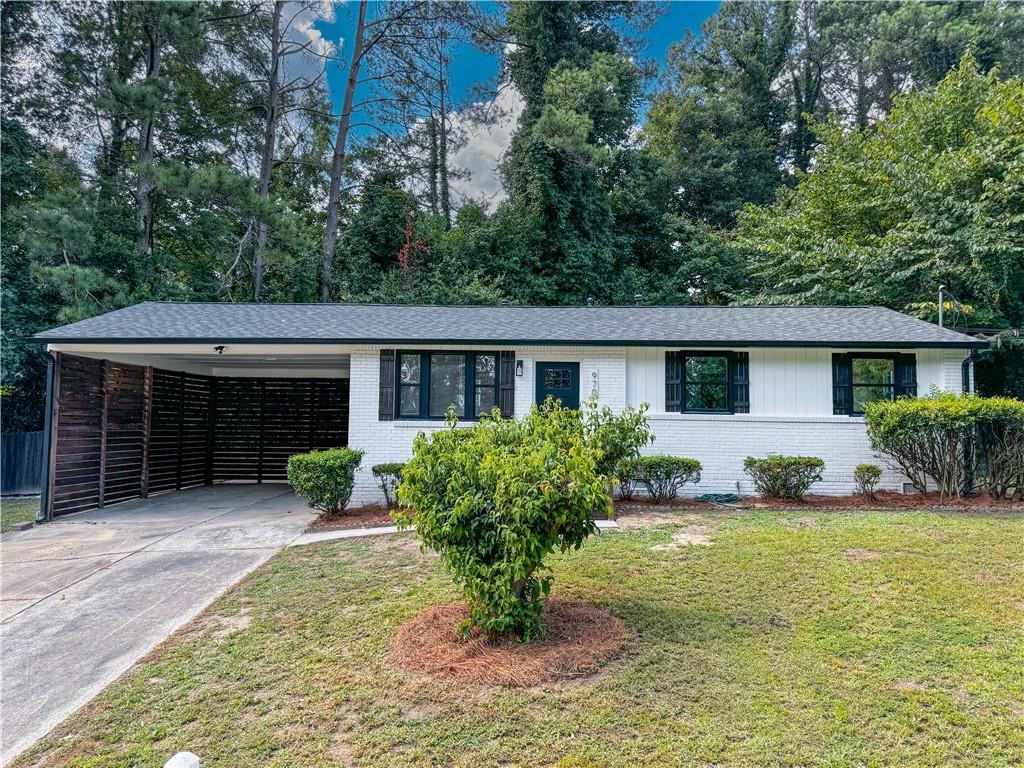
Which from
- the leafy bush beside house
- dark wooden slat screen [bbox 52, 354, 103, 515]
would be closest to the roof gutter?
dark wooden slat screen [bbox 52, 354, 103, 515]

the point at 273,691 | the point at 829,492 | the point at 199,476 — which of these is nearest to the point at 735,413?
the point at 829,492

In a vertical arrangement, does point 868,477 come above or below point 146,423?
below

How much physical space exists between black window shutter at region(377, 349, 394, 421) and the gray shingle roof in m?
0.38

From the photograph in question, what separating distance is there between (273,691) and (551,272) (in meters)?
16.8

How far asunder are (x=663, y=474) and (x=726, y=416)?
163 centimetres

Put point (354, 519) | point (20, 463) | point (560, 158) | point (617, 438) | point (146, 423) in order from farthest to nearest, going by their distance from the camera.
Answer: point (560, 158)
point (20, 463)
point (146, 423)
point (354, 519)
point (617, 438)

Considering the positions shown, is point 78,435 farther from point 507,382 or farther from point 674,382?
point 674,382

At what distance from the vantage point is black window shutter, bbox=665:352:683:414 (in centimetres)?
918

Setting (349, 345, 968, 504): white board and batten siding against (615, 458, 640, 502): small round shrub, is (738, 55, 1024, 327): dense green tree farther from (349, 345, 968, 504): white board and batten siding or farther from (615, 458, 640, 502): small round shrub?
(615, 458, 640, 502): small round shrub

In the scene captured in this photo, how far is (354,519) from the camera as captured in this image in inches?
310

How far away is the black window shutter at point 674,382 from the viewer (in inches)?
361

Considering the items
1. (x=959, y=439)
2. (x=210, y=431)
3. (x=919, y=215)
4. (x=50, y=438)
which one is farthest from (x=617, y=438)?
(x=919, y=215)

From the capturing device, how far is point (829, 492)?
887cm

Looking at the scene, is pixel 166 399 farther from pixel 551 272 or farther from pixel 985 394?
pixel 985 394
